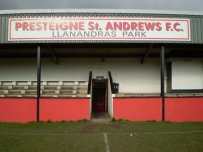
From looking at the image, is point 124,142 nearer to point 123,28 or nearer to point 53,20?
point 123,28

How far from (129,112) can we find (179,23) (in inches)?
240

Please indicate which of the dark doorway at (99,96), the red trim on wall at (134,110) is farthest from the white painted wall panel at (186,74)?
the dark doorway at (99,96)

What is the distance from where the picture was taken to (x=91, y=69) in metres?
16.3

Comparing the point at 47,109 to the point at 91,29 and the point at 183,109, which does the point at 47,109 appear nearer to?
the point at 91,29

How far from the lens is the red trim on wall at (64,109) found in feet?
41.0

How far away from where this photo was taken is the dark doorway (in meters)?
16.5

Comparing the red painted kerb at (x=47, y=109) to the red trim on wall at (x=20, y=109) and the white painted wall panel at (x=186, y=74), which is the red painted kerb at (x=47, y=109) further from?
the white painted wall panel at (x=186, y=74)

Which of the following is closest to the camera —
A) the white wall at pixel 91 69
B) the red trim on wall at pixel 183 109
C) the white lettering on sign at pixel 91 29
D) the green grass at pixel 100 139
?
the green grass at pixel 100 139

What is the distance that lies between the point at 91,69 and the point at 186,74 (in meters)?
6.90

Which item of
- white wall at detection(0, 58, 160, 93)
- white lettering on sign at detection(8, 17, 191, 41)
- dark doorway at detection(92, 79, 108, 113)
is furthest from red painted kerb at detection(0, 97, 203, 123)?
dark doorway at detection(92, 79, 108, 113)

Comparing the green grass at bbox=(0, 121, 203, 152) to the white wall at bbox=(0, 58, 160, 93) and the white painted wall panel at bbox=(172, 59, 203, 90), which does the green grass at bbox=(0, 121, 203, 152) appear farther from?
the white painted wall panel at bbox=(172, 59, 203, 90)

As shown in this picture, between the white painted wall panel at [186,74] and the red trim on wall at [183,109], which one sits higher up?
the white painted wall panel at [186,74]

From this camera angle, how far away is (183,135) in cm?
885

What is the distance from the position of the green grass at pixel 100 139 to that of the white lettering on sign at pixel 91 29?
5.12 metres
